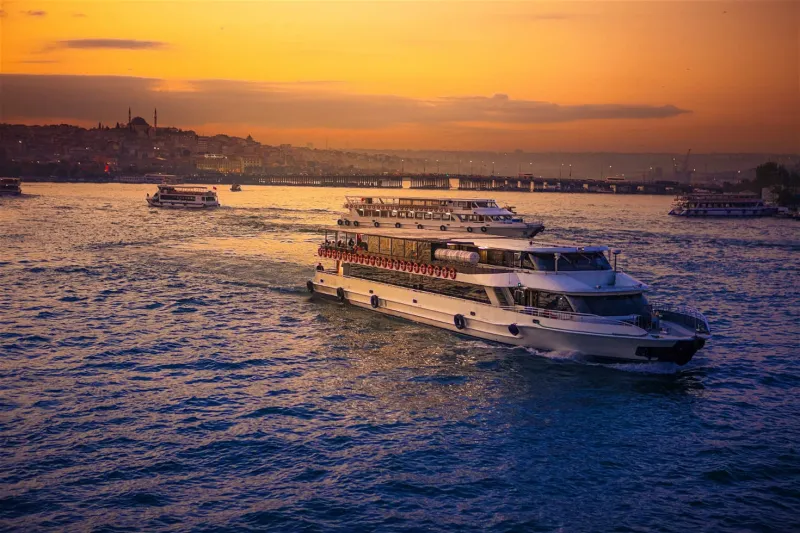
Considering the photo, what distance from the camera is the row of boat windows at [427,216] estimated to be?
217 feet

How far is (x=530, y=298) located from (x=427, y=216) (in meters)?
43.9

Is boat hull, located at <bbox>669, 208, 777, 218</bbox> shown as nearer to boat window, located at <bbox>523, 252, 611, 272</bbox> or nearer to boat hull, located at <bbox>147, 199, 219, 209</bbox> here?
boat hull, located at <bbox>147, 199, 219, 209</bbox>

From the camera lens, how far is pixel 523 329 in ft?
83.7

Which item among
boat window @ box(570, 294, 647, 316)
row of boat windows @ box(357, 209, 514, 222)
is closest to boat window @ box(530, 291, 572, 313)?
boat window @ box(570, 294, 647, 316)

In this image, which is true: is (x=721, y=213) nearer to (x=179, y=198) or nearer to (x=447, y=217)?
(x=447, y=217)

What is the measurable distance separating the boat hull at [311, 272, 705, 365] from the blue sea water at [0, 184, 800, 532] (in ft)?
1.70

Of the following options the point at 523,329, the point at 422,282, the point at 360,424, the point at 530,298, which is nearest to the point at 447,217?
the point at 422,282

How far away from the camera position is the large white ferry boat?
2342cm

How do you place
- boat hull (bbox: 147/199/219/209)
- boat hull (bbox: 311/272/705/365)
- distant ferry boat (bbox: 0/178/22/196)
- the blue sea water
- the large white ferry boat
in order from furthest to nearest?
distant ferry boat (bbox: 0/178/22/196)
boat hull (bbox: 147/199/219/209)
the large white ferry boat
boat hull (bbox: 311/272/705/365)
the blue sea water

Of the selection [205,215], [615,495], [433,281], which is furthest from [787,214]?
[615,495]

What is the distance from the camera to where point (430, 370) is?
79.1ft

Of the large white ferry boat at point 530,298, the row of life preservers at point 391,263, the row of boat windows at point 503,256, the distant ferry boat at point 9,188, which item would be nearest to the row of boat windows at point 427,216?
the row of life preservers at point 391,263

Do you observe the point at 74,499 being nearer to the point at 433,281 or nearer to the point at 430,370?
the point at 430,370

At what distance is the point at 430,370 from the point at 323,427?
6032mm
